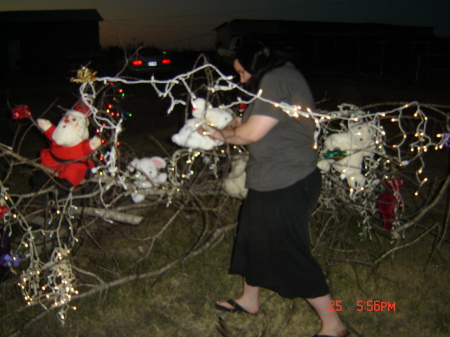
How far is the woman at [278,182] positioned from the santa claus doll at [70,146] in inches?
58.4

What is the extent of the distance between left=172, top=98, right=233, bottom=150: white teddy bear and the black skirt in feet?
1.67

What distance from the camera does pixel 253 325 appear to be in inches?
106

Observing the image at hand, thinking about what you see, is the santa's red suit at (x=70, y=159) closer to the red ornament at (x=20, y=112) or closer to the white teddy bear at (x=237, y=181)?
the red ornament at (x=20, y=112)

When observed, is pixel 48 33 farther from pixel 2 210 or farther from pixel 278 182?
pixel 278 182

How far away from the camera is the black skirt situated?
89.0 inches

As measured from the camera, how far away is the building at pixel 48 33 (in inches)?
1102

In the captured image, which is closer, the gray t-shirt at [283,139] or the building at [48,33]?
the gray t-shirt at [283,139]

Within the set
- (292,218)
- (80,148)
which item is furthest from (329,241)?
(80,148)

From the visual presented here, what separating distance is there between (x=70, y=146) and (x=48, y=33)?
29.4 meters

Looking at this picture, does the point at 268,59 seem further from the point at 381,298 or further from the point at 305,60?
the point at 305,60

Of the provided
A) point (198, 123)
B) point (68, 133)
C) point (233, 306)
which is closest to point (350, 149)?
point (198, 123)

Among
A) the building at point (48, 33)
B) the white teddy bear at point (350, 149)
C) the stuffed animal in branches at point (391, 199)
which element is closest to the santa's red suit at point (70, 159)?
the white teddy bear at point (350, 149)

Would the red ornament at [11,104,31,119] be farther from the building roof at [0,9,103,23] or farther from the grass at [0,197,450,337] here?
the building roof at [0,9,103,23]

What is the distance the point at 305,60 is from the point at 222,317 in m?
20.1
